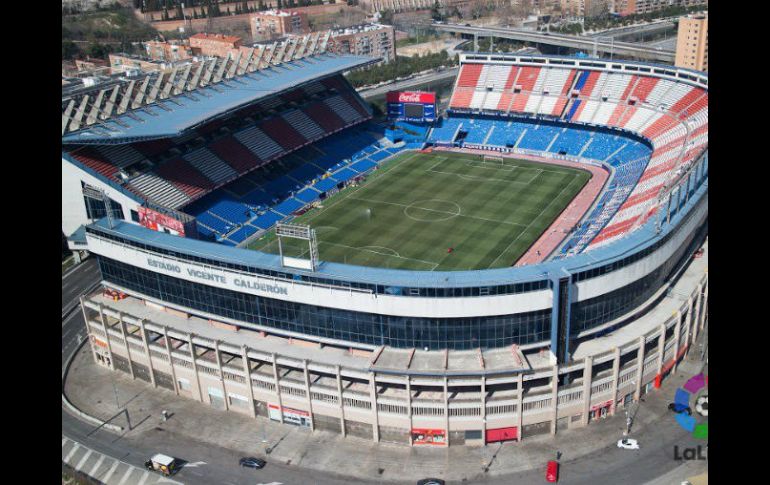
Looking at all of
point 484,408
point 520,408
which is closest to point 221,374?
point 484,408

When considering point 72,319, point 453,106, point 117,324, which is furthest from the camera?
point 453,106

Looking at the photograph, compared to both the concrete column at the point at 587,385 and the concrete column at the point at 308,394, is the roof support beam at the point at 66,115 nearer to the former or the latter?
the concrete column at the point at 308,394

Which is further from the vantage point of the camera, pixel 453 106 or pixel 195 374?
pixel 453 106

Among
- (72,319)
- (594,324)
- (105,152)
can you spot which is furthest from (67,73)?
(594,324)

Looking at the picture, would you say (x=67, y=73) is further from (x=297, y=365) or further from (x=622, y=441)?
(x=622, y=441)

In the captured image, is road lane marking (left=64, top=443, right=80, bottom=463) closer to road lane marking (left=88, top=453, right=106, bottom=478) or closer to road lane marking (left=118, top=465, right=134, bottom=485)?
road lane marking (left=88, top=453, right=106, bottom=478)
